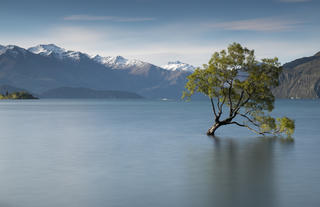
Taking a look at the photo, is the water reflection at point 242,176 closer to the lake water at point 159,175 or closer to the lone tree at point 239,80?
the lake water at point 159,175

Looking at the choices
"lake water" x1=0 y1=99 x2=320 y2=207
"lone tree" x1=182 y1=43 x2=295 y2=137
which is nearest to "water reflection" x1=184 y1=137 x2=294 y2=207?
"lake water" x1=0 y1=99 x2=320 y2=207

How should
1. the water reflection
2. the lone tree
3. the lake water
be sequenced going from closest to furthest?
the water reflection
the lake water
the lone tree

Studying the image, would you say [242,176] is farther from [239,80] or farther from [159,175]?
[239,80]

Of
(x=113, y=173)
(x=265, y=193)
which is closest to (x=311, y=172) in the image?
(x=265, y=193)

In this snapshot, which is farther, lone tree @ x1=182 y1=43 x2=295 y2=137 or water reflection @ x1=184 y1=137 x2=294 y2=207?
lone tree @ x1=182 y1=43 x2=295 y2=137

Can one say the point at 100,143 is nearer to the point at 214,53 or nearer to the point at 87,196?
the point at 214,53

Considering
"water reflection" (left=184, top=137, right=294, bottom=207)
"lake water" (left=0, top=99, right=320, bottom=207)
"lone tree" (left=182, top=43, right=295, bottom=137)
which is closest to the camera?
"water reflection" (left=184, top=137, right=294, bottom=207)

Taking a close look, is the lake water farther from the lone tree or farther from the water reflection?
the lone tree

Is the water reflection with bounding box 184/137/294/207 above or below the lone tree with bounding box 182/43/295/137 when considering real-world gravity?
below

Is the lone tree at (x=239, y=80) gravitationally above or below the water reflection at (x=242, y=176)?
above

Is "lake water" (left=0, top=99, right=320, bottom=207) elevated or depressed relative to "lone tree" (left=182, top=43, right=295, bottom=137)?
depressed

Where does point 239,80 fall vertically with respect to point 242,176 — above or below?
above

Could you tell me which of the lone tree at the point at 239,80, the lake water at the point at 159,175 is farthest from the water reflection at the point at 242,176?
the lone tree at the point at 239,80

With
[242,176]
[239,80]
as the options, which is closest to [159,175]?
[242,176]
